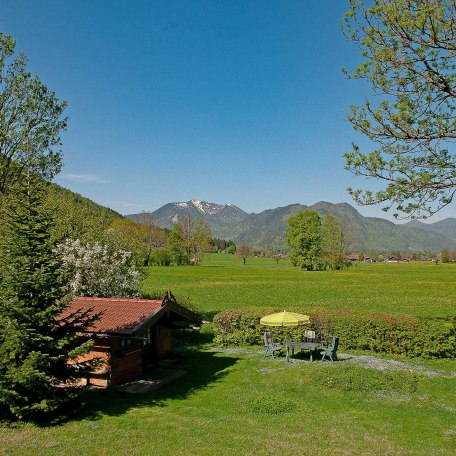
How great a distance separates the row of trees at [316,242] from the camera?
99.6 m

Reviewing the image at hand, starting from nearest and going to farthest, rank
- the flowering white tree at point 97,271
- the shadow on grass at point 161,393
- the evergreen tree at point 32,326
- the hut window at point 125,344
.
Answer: the evergreen tree at point 32,326, the shadow on grass at point 161,393, the hut window at point 125,344, the flowering white tree at point 97,271

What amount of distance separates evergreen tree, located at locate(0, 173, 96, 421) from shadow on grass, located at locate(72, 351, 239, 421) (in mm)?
1129

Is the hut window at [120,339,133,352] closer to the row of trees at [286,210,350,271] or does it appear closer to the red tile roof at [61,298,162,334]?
the red tile roof at [61,298,162,334]

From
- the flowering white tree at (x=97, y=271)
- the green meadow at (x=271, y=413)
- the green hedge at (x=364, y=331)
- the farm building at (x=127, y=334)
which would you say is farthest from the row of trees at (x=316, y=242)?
the farm building at (x=127, y=334)

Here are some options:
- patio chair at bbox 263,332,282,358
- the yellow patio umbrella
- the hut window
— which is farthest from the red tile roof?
patio chair at bbox 263,332,282,358

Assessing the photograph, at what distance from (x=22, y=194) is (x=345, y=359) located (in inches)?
626

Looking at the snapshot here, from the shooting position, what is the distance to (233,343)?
24.0m

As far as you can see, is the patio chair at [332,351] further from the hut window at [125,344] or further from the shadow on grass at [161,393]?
the hut window at [125,344]

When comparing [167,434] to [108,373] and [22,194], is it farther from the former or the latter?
[22,194]

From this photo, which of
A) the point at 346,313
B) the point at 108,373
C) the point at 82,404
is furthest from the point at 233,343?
the point at 82,404

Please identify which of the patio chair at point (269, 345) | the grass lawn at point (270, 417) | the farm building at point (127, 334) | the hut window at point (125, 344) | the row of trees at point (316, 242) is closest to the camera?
the grass lawn at point (270, 417)

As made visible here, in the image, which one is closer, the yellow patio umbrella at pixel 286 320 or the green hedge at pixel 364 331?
the yellow patio umbrella at pixel 286 320

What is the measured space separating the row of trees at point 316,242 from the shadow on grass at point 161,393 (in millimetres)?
80851

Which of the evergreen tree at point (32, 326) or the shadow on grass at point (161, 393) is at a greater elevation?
the evergreen tree at point (32, 326)
